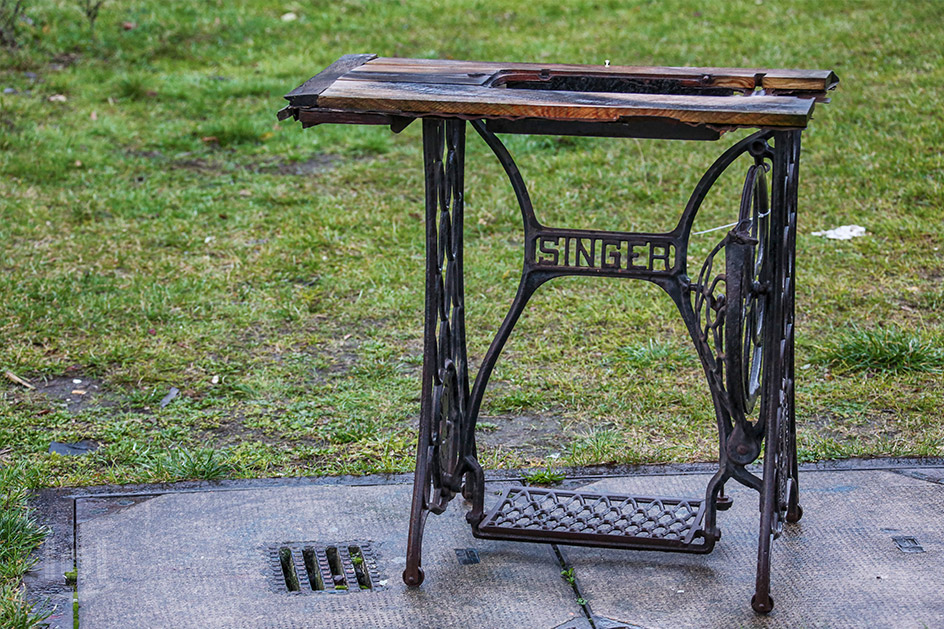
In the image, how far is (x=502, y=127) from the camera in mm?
2943

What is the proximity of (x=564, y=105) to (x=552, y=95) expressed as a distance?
0.47ft

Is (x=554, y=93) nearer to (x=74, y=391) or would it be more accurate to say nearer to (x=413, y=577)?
(x=413, y=577)

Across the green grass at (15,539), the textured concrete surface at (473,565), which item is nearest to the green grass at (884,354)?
the textured concrete surface at (473,565)

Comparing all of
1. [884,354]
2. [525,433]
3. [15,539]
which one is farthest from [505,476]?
[884,354]

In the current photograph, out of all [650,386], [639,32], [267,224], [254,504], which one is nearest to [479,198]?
[267,224]

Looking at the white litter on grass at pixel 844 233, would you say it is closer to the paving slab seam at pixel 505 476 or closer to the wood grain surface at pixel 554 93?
the paving slab seam at pixel 505 476

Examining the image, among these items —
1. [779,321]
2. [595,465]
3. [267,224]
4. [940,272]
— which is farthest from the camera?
[267,224]

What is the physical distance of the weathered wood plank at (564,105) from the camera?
2521 mm

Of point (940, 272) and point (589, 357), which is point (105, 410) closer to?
point (589, 357)

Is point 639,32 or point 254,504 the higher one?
point 639,32

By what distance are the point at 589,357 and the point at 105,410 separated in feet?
6.20

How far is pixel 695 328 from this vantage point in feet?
9.89

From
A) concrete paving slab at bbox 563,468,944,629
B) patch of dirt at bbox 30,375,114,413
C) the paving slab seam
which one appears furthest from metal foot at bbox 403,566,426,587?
patch of dirt at bbox 30,375,114,413

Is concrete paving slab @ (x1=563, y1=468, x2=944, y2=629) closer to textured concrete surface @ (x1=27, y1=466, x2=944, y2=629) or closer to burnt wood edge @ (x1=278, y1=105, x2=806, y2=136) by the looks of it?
textured concrete surface @ (x1=27, y1=466, x2=944, y2=629)
